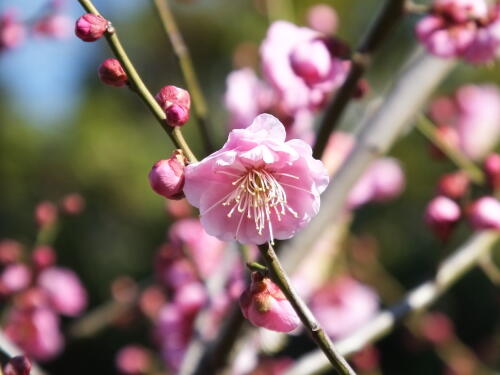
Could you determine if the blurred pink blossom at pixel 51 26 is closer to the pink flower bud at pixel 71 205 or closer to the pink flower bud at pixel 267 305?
the pink flower bud at pixel 71 205

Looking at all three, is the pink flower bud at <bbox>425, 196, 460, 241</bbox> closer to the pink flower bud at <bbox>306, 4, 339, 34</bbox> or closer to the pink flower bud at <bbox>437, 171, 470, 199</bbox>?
the pink flower bud at <bbox>437, 171, 470, 199</bbox>

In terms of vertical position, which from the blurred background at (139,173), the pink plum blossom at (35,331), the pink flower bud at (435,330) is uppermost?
the pink plum blossom at (35,331)

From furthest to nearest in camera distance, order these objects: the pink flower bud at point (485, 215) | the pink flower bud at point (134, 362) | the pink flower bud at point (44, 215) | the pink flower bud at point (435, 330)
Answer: the pink flower bud at point (435, 330), the pink flower bud at point (134, 362), the pink flower bud at point (44, 215), the pink flower bud at point (485, 215)

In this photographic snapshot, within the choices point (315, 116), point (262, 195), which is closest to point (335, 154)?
point (315, 116)

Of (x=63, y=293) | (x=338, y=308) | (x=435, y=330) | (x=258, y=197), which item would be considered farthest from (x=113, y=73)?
(x=435, y=330)

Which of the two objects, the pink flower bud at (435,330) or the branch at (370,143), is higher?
the branch at (370,143)

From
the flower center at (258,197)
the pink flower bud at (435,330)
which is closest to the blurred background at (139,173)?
the pink flower bud at (435,330)
